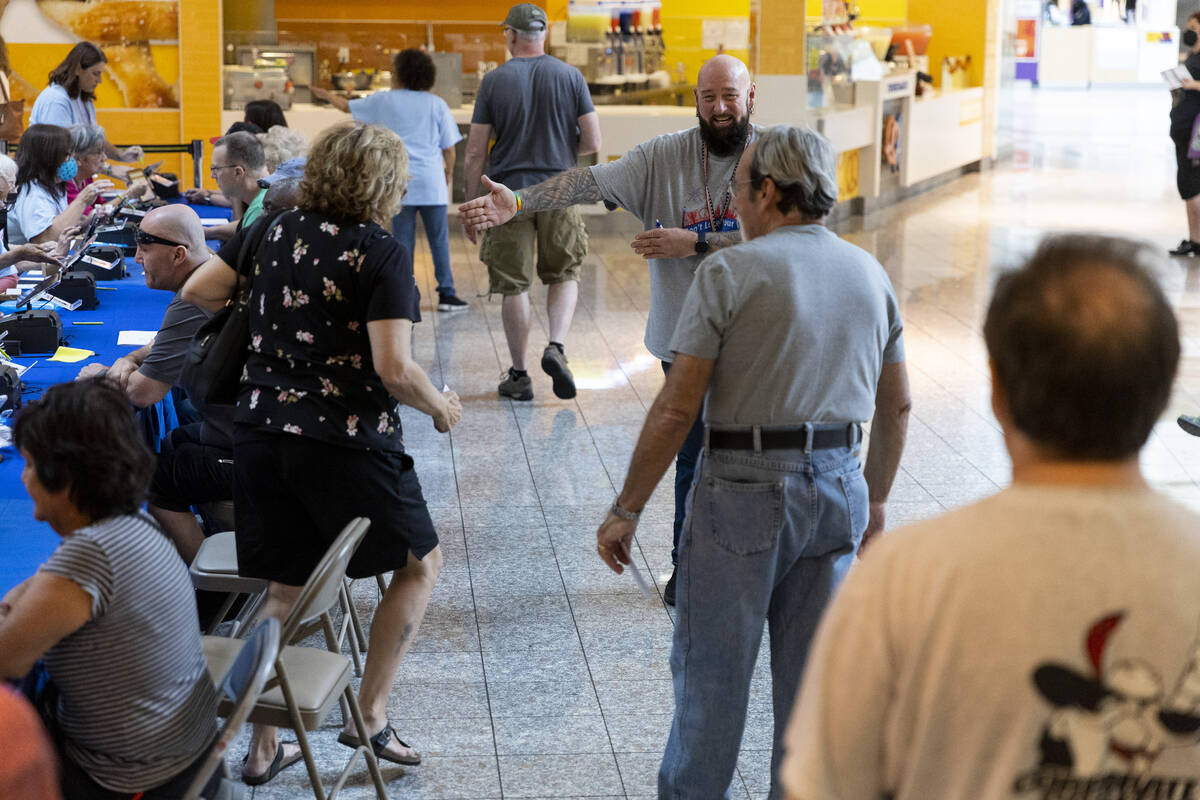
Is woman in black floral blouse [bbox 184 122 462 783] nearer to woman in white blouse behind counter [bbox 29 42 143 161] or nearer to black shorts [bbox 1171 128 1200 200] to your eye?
woman in white blouse behind counter [bbox 29 42 143 161]

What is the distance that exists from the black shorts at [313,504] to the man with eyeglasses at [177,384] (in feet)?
1.81

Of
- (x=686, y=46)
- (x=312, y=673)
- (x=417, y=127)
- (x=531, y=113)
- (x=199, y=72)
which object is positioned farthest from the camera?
(x=686, y=46)

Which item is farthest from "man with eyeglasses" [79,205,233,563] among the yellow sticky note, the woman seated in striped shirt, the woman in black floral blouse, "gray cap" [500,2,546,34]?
"gray cap" [500,2,546,34]

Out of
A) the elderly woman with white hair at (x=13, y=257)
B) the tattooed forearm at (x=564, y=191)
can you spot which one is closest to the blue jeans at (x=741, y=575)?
the tattooed forearm at (x=564, y=191)

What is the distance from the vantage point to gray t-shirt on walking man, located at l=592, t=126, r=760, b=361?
11.7 ft

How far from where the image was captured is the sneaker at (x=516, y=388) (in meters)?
6.12

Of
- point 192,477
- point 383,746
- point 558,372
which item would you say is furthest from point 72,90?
point 383,746

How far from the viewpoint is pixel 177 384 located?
3355mm

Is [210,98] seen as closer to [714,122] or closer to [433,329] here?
[433,329]

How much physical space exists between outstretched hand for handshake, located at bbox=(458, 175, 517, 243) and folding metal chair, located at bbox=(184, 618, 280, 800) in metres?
1.57

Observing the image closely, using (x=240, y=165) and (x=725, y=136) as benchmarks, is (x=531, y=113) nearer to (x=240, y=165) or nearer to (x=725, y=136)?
(x=240, y=165)

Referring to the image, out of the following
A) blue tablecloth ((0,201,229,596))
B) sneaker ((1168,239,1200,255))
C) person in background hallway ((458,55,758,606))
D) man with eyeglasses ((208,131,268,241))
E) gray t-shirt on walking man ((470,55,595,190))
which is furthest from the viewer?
sneaker ((1168,239,1200,255))

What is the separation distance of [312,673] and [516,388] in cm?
350

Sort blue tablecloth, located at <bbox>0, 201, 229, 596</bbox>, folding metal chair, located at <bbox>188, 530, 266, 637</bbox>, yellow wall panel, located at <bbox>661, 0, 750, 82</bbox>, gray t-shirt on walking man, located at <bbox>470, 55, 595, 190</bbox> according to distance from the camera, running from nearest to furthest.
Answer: blue tablecloth, located at <bbox>0, 201, 229, 596</bbox> < folding metal chair, located at <bbox>188, 530, 266, 637</bbox> < gray t-shirt on walking man, located at <bbox>470, 55, 595, 190</bbox> < yellow wall panel, located at <bbox>661, 0, 750, 82</bbox>
